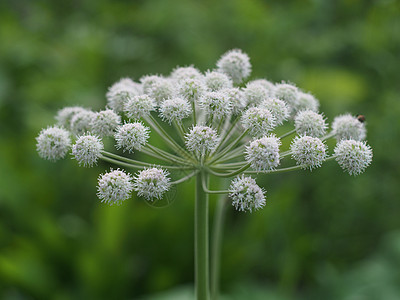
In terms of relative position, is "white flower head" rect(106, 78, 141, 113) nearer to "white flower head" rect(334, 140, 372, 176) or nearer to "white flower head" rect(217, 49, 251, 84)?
"white flower head" rect(217, 49, 251, 84)

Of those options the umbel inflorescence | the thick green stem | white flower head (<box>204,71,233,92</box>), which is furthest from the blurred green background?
white flower head (<box>204,71,233,92</box>)

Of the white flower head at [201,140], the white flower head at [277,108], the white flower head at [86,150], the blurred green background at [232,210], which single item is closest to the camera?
the white flower head at [201,140]

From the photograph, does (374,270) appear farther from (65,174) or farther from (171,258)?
(65,174)

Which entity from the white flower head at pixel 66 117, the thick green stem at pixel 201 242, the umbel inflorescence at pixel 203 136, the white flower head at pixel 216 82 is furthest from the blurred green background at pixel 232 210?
the white flower head at pixel 216 82

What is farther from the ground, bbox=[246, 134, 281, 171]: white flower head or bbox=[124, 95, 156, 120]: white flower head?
bbox=[124, 95, 156, 120]: white flower head

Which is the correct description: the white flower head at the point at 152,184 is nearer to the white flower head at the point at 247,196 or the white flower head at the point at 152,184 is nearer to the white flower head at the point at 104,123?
A: the white flower head at the point at 247,196

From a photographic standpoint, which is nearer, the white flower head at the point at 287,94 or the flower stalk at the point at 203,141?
the flower stalk at the point at 203,141

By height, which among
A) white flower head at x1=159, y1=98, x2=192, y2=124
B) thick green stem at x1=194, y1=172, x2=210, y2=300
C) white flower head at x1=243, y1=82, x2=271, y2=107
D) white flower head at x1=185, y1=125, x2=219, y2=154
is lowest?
thick green stem at x1=194, y1=172, x2=210, y2=300
